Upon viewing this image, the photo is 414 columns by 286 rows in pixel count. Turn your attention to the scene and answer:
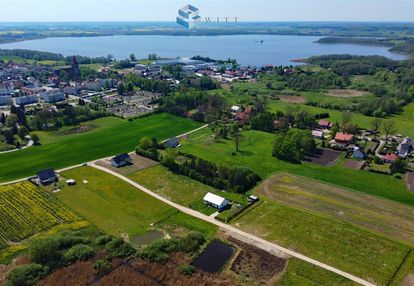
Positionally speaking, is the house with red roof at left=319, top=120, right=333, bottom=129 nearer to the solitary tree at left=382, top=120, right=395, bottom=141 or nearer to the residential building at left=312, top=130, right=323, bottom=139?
the residential building at left=312, top=130, right=323, bottom=139

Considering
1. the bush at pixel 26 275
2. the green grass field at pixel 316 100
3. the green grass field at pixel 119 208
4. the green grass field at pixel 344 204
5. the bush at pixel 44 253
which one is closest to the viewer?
the bush at pixel 26 275

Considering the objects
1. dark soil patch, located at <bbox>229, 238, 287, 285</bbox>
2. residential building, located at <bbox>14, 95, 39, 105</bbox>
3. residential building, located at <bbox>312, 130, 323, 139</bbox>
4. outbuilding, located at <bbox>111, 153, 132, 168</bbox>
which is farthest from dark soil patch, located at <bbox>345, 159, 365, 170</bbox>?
residential building, located at <bbox>14, 95, 39, 105</bbox>

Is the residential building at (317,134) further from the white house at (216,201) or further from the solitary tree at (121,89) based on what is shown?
the solitary tree at (121,89)

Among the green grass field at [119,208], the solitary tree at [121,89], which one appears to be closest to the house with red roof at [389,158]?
the green grass field at [119,208]

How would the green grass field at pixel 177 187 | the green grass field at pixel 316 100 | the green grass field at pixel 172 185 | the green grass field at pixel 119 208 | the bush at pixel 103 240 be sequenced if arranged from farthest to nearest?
the green grass field at pixel 316 100, the green grass field at pixel 172 185, the green grass field at pixel 177 187, the green grass field at pixel 119 208, the bush at pixel 103 240

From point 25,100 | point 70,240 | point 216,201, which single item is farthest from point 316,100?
point 70,240
